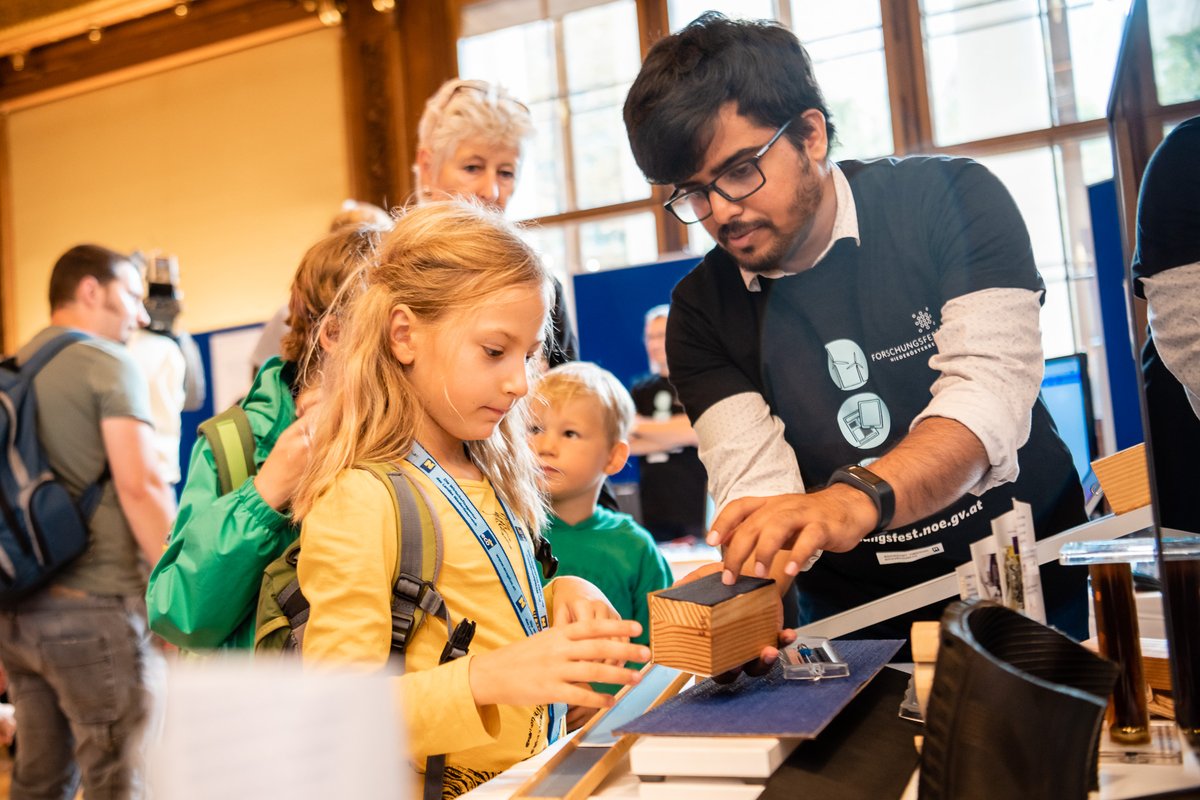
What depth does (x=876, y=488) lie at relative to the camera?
1146mm

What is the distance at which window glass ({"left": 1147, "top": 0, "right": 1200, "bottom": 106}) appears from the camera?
0.72 metres

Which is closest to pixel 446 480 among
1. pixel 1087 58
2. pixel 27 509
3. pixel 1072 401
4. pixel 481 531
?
pixel 481 531

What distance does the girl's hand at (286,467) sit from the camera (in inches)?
55.7

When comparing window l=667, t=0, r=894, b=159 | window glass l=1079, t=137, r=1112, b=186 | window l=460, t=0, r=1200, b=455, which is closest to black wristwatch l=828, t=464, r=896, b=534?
window l=460, t=0, r=1200, b=455

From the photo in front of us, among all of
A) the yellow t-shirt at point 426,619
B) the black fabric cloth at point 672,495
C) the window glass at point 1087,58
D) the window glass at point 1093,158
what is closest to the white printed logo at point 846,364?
the yellow t-shirt at point 426,619

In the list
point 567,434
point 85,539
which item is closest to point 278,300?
point 85,539

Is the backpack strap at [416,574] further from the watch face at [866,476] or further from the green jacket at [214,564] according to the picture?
the watch face at [866,476]

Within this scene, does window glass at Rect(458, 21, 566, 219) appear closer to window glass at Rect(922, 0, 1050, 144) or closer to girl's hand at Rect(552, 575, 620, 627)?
window glass at Rect(922, 0, 1050, 144)

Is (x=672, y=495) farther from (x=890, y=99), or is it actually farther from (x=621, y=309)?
(x=890, y=99)

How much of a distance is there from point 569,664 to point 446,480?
440 mm

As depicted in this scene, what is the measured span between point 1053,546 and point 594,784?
28.6 inches

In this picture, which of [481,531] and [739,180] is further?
[739,180]

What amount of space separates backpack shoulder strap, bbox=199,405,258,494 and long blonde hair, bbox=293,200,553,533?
206 mm

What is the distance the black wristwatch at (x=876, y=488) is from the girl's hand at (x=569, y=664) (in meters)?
0.34
